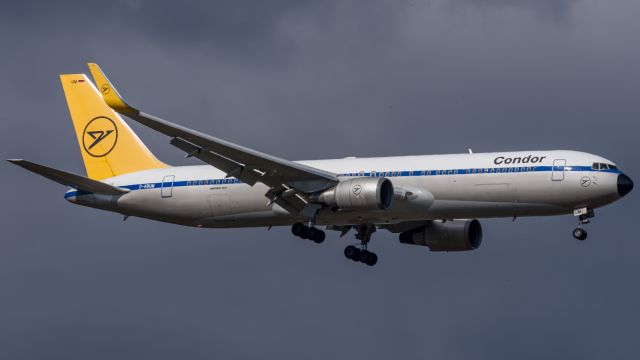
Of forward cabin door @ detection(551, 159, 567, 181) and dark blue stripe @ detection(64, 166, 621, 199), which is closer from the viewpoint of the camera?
forward cabin door @ detection(551, 159, 567, 181)

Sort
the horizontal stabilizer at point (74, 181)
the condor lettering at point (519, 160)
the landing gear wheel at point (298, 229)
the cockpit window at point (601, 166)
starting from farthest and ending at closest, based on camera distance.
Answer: the landing gear wheel at point (298, 229) < the horizontal stabilizer at point (74, 181) < the condor lettering at point (519, 160) < the cockpit window at point (601, 166)

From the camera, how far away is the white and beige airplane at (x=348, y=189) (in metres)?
61.7

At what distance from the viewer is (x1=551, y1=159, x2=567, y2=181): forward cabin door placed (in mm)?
61719

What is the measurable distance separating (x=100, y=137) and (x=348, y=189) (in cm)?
1671

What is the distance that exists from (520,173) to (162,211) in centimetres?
1803

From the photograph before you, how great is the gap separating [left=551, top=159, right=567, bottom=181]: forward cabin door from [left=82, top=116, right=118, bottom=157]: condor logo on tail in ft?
77.3

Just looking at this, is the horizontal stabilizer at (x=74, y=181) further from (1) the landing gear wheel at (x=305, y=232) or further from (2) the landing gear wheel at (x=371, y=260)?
(2) the landing gear wheel at (x=371, y=260)

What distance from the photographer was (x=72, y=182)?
225 ft

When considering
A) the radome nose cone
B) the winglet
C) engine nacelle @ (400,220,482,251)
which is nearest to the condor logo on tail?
the winglet

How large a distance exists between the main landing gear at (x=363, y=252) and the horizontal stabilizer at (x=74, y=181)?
11546mm

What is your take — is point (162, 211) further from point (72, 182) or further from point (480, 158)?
point (480, 158)

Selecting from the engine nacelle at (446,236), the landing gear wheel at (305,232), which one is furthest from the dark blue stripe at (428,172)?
the engine nacelle at (446,236)

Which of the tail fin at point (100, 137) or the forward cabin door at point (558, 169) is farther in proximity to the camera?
the tail fin at point (100, 137)

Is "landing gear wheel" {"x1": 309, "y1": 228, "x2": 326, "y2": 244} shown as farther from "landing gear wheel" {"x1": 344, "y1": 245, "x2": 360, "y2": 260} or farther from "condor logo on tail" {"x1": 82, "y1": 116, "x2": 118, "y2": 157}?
"condor logo on tail" {"x1": 82, "y1": 116, "x2": 118, "y2": 157}
